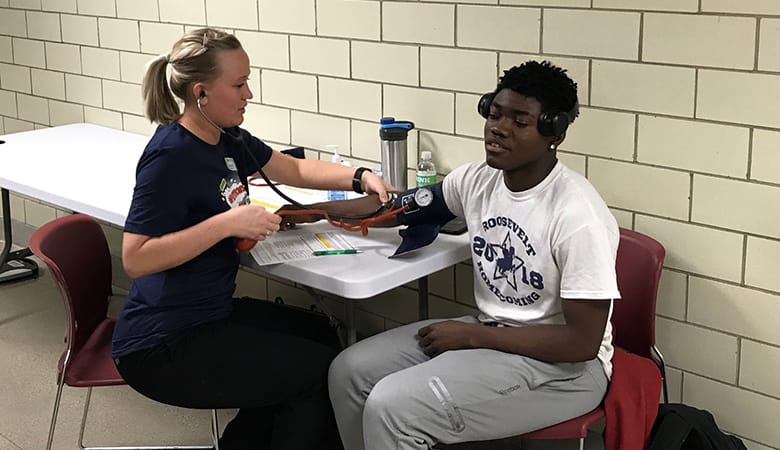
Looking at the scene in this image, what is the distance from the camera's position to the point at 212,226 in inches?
87.0

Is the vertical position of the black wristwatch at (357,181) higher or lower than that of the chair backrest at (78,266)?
higher

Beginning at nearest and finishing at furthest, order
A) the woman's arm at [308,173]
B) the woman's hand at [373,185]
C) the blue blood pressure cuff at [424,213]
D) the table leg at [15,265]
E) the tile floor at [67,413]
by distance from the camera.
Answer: the blue blood pressure cuff at [424,213], the woman's hand at [373,185], the woman's arm at [308,173], the tile floor at [67,413], the table leg at [15,265]

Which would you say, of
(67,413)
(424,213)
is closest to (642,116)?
(424,213)

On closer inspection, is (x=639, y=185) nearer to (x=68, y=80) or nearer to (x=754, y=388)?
(x=754, y=388)

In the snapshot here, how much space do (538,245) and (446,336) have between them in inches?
11.6

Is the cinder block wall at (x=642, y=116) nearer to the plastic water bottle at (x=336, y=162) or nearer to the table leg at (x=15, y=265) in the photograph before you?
the plastic water bottle at (x=336, y=162)

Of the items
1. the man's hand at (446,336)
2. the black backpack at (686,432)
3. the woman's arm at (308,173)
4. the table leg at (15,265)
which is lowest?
the table leg at (15,265)

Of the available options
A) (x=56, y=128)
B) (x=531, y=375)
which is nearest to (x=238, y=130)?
(x=531, y=375)

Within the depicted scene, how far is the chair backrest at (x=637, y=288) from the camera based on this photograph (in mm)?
2301

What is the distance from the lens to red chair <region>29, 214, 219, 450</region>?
2453 millimetres

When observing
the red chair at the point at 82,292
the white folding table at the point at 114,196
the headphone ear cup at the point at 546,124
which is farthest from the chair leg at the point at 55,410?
the headphone ear cup at the point at 546,124

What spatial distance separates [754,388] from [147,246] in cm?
146

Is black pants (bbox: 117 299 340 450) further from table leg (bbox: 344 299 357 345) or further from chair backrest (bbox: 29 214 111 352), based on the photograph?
chair backrest (bbox: 29 214 111 352)

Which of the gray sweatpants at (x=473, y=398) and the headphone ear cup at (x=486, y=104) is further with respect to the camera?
the headphone ear cup at (x=486, y=104)
